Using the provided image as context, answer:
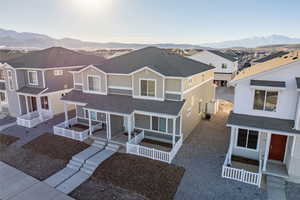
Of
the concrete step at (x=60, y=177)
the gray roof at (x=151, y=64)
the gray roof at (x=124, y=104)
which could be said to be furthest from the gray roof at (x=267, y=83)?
the concrete step at (x=60, y=177)

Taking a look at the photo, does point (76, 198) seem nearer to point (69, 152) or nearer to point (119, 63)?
point (69, 152)

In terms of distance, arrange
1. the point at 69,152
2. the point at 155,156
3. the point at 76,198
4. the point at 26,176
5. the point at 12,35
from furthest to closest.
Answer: the point at 12,35, the point at 69,152, the point at 155,156, the point at 26,176, the point at 76,198

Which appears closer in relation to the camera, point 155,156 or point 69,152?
point 155,156

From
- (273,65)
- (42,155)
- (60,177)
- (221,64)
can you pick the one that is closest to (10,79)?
(42,155)

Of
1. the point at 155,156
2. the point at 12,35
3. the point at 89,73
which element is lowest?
the point at 155,156

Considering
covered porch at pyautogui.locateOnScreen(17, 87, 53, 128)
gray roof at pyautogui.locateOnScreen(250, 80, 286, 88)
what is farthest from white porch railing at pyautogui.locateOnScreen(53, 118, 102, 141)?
gray roof at pyautogui.locateOnScreen(250, 80, 286, 88)

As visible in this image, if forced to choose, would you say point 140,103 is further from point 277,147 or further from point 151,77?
point 277,147

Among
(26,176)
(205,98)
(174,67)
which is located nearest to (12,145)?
(26,176)

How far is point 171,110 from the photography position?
539 inches

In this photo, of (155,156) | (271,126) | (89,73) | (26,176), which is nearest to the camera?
(271,126)

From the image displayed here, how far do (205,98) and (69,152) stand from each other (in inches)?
570

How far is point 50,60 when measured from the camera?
22.4 meters

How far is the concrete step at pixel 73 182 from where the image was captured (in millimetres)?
10922

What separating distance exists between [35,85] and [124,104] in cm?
1254
